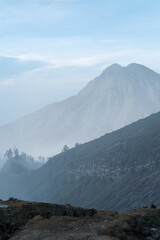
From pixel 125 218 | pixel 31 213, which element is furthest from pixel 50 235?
pixel 31 213

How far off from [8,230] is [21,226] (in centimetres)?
193

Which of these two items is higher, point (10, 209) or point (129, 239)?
point (10, 209)

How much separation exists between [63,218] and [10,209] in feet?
31.1

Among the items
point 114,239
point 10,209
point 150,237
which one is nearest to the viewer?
point 114,239

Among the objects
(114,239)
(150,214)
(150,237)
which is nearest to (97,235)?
(114,239)

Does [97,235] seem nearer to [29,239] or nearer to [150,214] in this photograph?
[29,239]

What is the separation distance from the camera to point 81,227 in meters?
37.2

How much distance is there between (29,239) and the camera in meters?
34.3

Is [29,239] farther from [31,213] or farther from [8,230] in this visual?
[31,213]

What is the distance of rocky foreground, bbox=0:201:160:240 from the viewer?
3469cm

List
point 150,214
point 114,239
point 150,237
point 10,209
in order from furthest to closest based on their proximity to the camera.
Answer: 1. point 10,209
2. point 150,214
3. point 150,237
4. point 114,239

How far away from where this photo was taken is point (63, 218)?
1623 inches

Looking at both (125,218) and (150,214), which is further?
(150,214)

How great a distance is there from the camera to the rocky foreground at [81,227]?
34688mm
